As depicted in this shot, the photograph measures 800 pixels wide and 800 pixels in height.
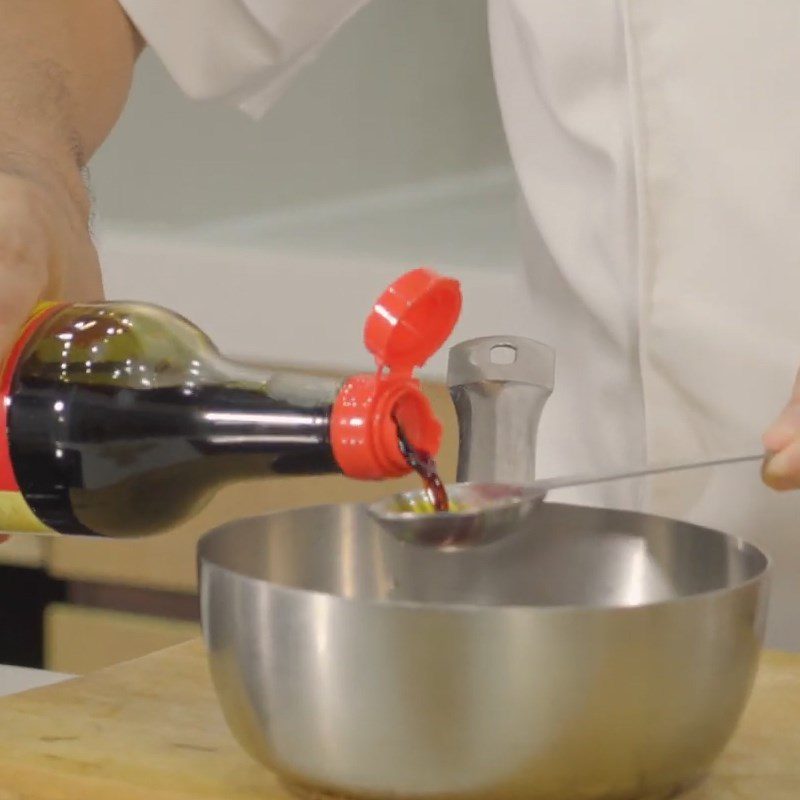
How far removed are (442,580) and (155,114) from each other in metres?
0.96

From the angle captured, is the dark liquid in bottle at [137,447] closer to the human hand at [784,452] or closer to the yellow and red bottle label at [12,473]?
the yellow and red bottle label at [12,473]

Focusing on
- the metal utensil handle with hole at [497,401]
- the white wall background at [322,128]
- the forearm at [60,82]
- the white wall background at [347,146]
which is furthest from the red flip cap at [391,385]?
the white wall background at [322,128]

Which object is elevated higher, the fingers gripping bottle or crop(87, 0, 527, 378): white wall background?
crop(87, 0, 527, 378): white wall background

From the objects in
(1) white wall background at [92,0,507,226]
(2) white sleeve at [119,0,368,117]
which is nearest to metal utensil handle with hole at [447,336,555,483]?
(2) white sleeve at [119,0,368,117]

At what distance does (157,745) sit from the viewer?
570 millimetres

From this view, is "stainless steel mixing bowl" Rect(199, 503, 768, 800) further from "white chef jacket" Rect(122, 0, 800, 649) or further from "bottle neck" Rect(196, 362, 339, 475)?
"white chef jacket" Rect(122, 0, 800, 649)

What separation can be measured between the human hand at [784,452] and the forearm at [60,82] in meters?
0.33

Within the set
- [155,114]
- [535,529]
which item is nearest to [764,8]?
[535,529]

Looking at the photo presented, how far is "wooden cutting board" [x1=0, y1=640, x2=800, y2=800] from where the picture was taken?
53cm

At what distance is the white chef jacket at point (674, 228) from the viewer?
74cm

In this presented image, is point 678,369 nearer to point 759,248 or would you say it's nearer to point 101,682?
point 759,248

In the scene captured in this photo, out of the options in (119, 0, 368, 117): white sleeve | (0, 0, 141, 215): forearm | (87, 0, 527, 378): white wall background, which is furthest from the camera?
(87, 0, 527, 378): white wall background

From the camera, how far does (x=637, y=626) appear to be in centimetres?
47

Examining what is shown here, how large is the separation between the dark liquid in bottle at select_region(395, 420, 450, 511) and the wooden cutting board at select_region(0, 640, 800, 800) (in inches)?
4.5
